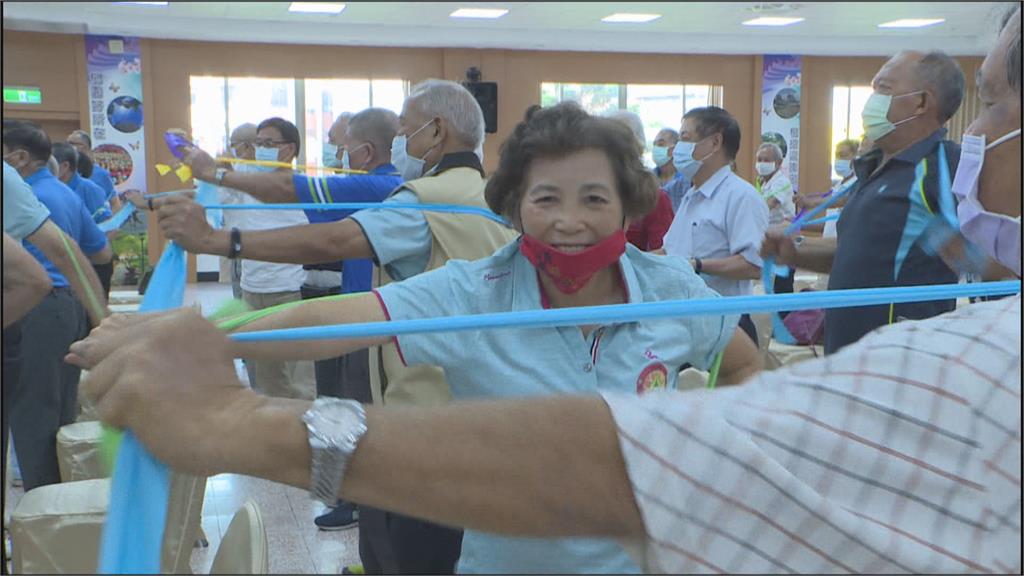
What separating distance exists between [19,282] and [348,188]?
1039mm

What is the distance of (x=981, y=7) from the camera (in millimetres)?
12250

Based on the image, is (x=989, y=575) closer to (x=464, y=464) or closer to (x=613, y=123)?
(x=464, y=464)

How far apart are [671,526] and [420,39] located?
13.5m

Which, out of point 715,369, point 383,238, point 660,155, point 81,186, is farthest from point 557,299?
point 81,186

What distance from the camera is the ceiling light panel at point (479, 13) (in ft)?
40.0

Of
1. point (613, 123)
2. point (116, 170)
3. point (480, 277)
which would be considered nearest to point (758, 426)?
point (480, 277)

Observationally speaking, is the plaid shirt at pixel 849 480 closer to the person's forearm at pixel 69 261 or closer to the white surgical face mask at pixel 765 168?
the person's forearm at pixel 69 261

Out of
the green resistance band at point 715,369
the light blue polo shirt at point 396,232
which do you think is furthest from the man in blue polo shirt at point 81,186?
the green resistance band at point 715,369

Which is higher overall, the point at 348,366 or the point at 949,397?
the point at 949,397

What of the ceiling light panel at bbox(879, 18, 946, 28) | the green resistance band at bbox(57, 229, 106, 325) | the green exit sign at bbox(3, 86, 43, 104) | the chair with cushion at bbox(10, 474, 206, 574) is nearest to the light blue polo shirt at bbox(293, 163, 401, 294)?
the green resistance band at bbox(57, 229, 106, 325)

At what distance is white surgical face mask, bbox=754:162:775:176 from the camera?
834 cm

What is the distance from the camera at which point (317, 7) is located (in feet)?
38.9

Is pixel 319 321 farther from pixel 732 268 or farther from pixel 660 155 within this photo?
pixel 660 155

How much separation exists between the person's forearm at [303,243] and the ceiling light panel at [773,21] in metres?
11.8
